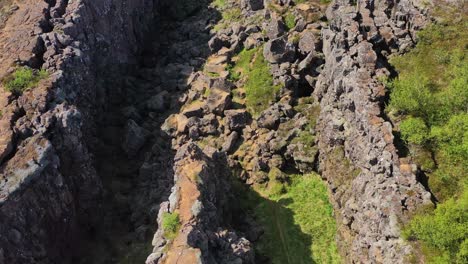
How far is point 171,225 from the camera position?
2892 cm

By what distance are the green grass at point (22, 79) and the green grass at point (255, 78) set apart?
18.4 m

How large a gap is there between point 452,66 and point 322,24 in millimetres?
15755

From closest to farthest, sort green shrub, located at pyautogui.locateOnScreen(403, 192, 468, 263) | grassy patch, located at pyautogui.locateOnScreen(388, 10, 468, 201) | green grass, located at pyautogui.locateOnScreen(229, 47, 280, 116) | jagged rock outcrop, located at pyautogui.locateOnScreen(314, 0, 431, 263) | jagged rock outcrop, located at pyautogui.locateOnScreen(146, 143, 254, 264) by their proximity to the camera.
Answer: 1. green shrub, located at pyautogui.locateOnScreen(403, 192, 468, 263)
2. jagged rock outcrop, located at pyautogui.locateOnScreen(146, 143, 254, 264)
3. jagged rock outcrop, located at pyautogui.locateOnScreen(314, 0, 431, 263)
4. grassy patch, located at pyautogui.locateOnScreen(388, 10, 468, 201)
5. green grass, located at pyautogui.locateOnScreen(229, 47, 280, 116)

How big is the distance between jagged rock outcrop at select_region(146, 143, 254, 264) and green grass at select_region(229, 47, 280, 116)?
35.7ft

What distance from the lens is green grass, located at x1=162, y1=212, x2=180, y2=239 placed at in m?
28.7

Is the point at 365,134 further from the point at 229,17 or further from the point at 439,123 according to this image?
the point at 229,17

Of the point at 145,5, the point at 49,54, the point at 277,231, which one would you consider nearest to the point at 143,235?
the point at 277,231

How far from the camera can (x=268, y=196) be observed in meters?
38.9

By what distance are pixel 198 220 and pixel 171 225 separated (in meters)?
1.64

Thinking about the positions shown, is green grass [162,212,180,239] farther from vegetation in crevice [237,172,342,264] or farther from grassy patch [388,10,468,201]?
grassy patch [388,10,468,201]

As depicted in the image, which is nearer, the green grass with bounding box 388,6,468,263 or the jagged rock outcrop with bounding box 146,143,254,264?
the green grass with bounding box 388,6,468,263

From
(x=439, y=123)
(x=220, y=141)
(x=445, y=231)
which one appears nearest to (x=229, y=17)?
(x=220, y=141)

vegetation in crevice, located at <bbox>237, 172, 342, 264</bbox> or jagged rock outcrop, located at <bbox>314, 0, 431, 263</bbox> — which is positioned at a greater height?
jagged rock outcrop, located at <bbox>314, 0, 431, 263</bbox>

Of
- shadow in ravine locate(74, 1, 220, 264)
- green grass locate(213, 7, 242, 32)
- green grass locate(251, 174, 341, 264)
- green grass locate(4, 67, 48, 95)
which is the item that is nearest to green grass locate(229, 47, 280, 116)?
shadow in ravine locate(74, 1, 220, 264)
